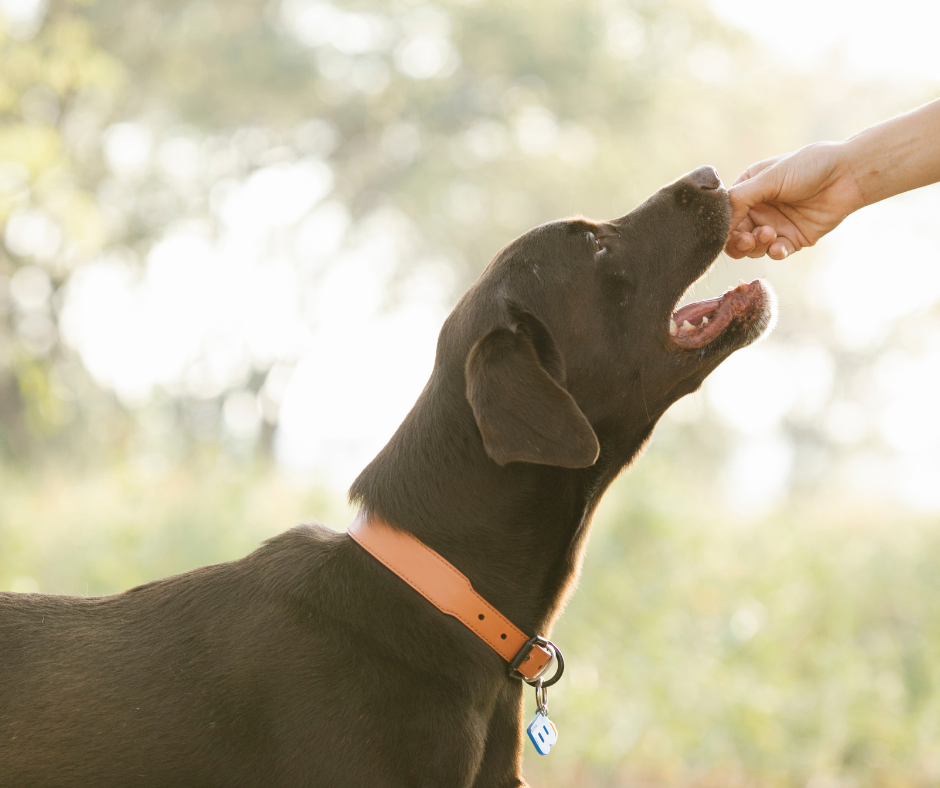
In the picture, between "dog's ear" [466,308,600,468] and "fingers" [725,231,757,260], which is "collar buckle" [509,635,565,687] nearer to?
"dog's ear" [466,308,600,468]

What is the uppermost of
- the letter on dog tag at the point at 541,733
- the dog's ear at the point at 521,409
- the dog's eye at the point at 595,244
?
the dog's eye at the point at 595,244

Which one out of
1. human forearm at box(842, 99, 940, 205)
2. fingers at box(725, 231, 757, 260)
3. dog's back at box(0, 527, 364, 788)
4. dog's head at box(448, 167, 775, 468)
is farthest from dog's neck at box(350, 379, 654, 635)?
human forearm at box(842, 99, 940, 205)

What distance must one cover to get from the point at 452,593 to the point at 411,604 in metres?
0.12

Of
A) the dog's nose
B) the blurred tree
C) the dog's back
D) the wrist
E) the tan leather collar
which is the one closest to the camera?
the dog's back

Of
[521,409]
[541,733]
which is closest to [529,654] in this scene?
[541,733]

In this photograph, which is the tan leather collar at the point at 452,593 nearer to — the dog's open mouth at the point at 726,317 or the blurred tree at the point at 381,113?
the dog's open mouth at the point at 726,317

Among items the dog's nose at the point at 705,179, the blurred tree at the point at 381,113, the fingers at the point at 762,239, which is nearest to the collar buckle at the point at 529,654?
the dog's nose at the point at 705,179

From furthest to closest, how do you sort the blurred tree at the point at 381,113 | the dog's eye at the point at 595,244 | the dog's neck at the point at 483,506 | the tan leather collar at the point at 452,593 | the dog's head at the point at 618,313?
the blurred tree at the point at 381,113 < the dog's eye at the point at 595,244 < the dog's head at the point at 618,313 < the dog's neck at the point at 483,506 < the tan leather collar at the point at 452,593

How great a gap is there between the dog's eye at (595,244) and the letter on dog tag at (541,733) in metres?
1.53

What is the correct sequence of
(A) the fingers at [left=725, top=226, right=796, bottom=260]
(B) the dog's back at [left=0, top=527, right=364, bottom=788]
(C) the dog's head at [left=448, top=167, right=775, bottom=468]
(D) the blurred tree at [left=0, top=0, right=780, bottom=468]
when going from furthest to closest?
(D) the blurred tree at [left=0, top=0, right=780, bottom=468]
(A) the fingers at [left=725, top=226, right=796, bottom=260]
(C) the dog's head at [left=448, top=167, right=775, bottom=468]
(B) the dog's back at [left=0, top=527, right=364, bottom=788]

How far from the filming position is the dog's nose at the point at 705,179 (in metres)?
3.21

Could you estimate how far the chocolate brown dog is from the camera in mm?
2402

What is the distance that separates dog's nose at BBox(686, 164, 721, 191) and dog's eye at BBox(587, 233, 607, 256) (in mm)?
432

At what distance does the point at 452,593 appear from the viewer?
8.49ft
